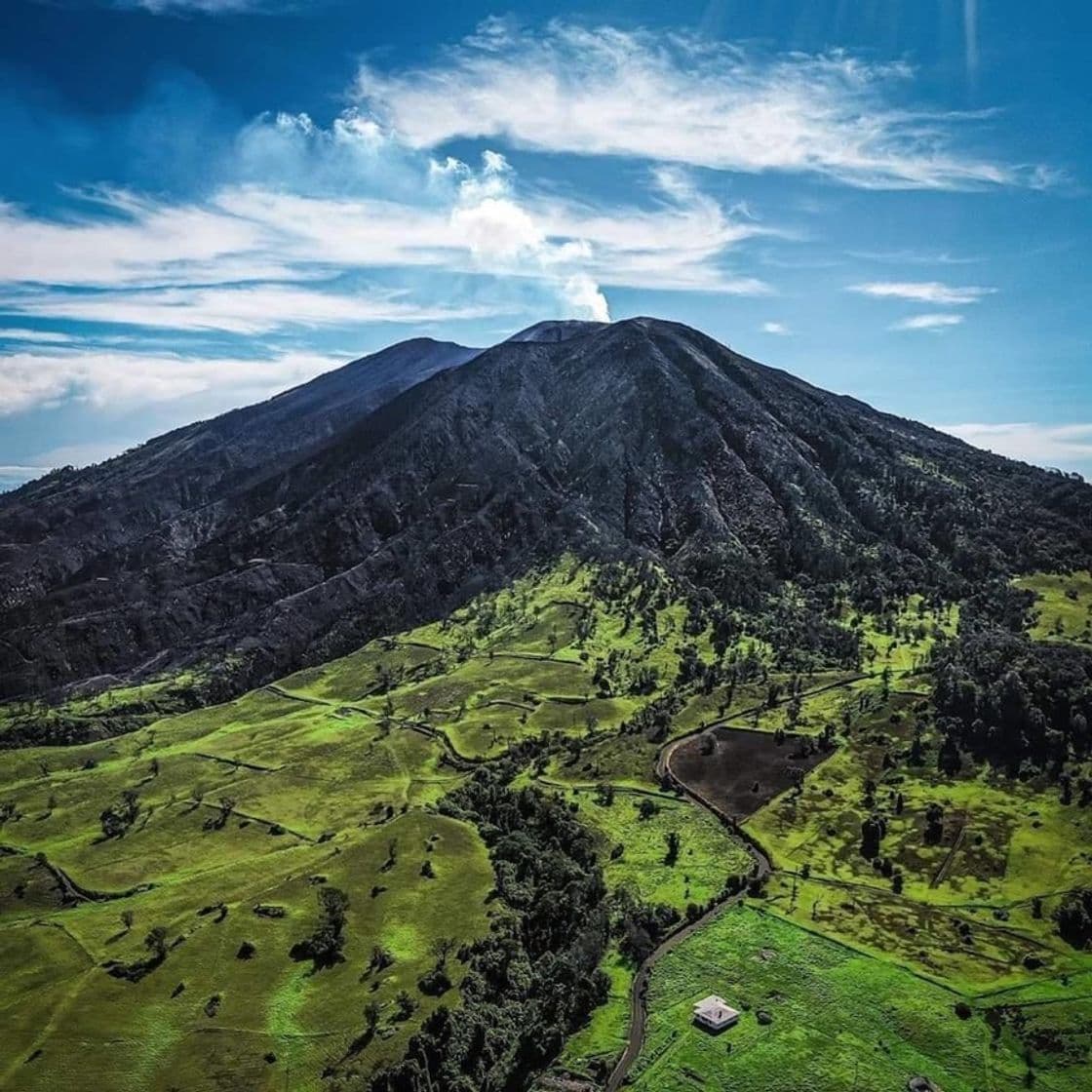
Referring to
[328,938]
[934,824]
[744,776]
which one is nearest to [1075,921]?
[934,824]

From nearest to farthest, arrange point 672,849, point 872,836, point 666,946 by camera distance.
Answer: point 666,946 < point 672,849 < point 872,836

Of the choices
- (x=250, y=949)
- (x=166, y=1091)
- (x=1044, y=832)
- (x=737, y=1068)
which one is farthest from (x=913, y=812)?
(x=166, y=1091)

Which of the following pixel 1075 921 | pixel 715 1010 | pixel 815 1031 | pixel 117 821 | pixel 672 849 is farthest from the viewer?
pixel 117 821

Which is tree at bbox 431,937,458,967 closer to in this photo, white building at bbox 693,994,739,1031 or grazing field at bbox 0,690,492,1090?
grazing field at bbox 0,690,492,1090

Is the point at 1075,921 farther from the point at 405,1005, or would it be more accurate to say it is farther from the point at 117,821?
the point at 117,821

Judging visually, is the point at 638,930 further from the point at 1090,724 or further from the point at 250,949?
the point at 1090,724

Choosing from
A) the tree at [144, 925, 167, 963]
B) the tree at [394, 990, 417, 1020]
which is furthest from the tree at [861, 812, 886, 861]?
the tree at [144, 925, 167, 963]

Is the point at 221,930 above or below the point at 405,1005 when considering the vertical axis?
below

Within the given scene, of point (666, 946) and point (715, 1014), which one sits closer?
point (715, 1014)
